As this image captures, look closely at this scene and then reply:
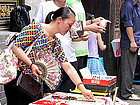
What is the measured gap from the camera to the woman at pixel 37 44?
3.24 m

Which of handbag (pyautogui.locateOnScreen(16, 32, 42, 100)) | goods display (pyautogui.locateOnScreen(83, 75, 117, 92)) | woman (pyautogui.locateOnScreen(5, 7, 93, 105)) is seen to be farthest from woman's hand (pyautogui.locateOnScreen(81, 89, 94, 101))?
goods display (pyautogui.locateOnScreen(83, 75, 117, 92))

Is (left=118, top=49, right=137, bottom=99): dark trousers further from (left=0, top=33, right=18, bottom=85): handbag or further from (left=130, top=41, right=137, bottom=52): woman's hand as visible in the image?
(left=0, top=33, right=18, bottom=85): handbag

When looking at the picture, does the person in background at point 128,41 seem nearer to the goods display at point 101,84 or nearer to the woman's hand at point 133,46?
the woman's hand at point 133,46

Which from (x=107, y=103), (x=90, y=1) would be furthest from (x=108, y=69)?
(x=107, y=103)

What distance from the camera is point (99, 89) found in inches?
162

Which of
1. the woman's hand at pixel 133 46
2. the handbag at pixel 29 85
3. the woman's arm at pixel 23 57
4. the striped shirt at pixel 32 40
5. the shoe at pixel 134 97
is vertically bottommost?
the shoe at pixel 134 97

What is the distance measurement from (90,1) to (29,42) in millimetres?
6007

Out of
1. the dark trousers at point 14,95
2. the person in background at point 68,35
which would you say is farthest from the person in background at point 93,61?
the dark trousers at point 14,95

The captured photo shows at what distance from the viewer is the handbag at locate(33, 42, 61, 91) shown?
131 inches

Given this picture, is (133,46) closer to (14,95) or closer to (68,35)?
(68,35)

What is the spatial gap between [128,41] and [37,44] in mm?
3934

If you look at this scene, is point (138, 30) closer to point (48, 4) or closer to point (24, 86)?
point (48, 4)

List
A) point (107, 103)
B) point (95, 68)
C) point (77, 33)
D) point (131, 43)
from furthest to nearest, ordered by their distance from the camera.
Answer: point (131, 43)
point (95, 68)
point (77, 33)
point (107, 103)

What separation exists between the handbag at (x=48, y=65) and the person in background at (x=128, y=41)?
11.7 ft
